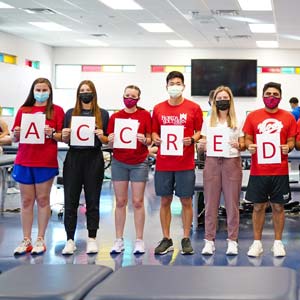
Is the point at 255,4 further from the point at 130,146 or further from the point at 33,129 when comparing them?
the point at 33,129

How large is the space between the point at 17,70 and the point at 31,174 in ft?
34.8

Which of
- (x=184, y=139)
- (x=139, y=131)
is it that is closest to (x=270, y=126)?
(x=184, y=139)

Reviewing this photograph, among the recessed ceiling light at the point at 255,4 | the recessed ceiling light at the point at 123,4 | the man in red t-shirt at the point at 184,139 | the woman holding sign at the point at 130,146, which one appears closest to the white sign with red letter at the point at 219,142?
the man in red t-shirt at the point at 184,139

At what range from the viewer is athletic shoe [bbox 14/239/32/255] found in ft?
16.5

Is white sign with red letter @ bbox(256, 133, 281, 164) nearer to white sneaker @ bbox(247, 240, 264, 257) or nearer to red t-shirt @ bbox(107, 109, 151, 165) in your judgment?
white sneaker @ bbox(247, 240, 264, 257)

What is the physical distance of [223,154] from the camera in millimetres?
4820

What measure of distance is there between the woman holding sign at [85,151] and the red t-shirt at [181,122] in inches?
19.7

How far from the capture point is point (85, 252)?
17.0 feet

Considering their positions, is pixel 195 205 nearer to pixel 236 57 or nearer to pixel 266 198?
pixel 266 198

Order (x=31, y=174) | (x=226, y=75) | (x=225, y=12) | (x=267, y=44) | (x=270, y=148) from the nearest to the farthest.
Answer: (x=270, y=148)
(x=31, y=174)
(x=225, y=12)
(x=267, y=44)
(x=226, y=75)

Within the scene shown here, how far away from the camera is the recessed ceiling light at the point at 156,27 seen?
12430 mm

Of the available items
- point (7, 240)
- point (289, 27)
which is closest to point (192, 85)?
point (289, 27)

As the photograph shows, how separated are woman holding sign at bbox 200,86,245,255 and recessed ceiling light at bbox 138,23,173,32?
7829 mm

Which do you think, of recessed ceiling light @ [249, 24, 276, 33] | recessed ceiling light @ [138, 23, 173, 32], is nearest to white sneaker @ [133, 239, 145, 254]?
recessed ceiling light @ [138, 23, 173, 32]
